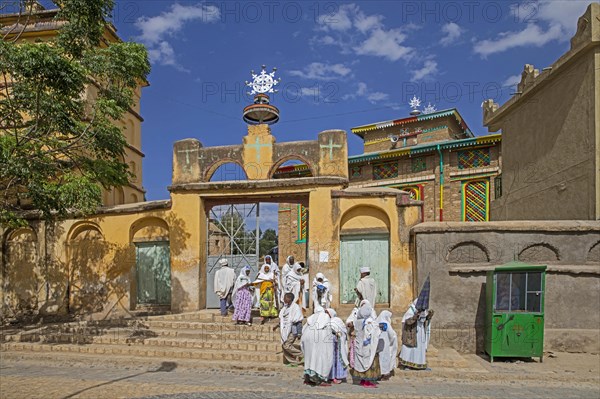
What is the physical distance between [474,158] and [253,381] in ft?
53.7

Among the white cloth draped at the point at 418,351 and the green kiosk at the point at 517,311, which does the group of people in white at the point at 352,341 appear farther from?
the green kiosk at the point at 517,311

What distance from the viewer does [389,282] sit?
1211 centimetres

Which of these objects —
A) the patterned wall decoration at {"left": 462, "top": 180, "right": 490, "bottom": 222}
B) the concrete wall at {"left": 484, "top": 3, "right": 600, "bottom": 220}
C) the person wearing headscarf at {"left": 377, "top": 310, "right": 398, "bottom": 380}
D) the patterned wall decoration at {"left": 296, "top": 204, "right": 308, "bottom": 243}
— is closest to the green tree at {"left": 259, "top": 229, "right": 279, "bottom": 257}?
the patterned wall decoration at {"left": 296, "top": 204, "right": 308, "bottom": 243}

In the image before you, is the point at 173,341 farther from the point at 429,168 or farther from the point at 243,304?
the point at 429,168

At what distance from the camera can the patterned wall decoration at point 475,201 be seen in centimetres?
1975

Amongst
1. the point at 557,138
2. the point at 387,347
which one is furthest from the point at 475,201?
the point at 387,347

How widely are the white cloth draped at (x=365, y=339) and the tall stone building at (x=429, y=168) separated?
1109cm

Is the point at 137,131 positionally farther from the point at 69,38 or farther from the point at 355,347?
the point at 355,347

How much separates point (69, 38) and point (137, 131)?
10.6 m

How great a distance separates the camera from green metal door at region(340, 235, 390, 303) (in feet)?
40.4

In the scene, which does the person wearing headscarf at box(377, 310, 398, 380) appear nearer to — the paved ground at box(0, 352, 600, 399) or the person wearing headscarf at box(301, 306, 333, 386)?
the paved ground at box(0, 352, 600, 399)

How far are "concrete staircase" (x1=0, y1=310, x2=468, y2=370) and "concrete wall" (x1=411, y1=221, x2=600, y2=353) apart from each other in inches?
34.4

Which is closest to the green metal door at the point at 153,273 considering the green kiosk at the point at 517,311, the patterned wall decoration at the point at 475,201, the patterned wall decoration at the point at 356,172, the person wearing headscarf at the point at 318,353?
the person wearing headscarf at the point at 318,353

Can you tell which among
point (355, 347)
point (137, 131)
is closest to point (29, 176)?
point (355, 347)
